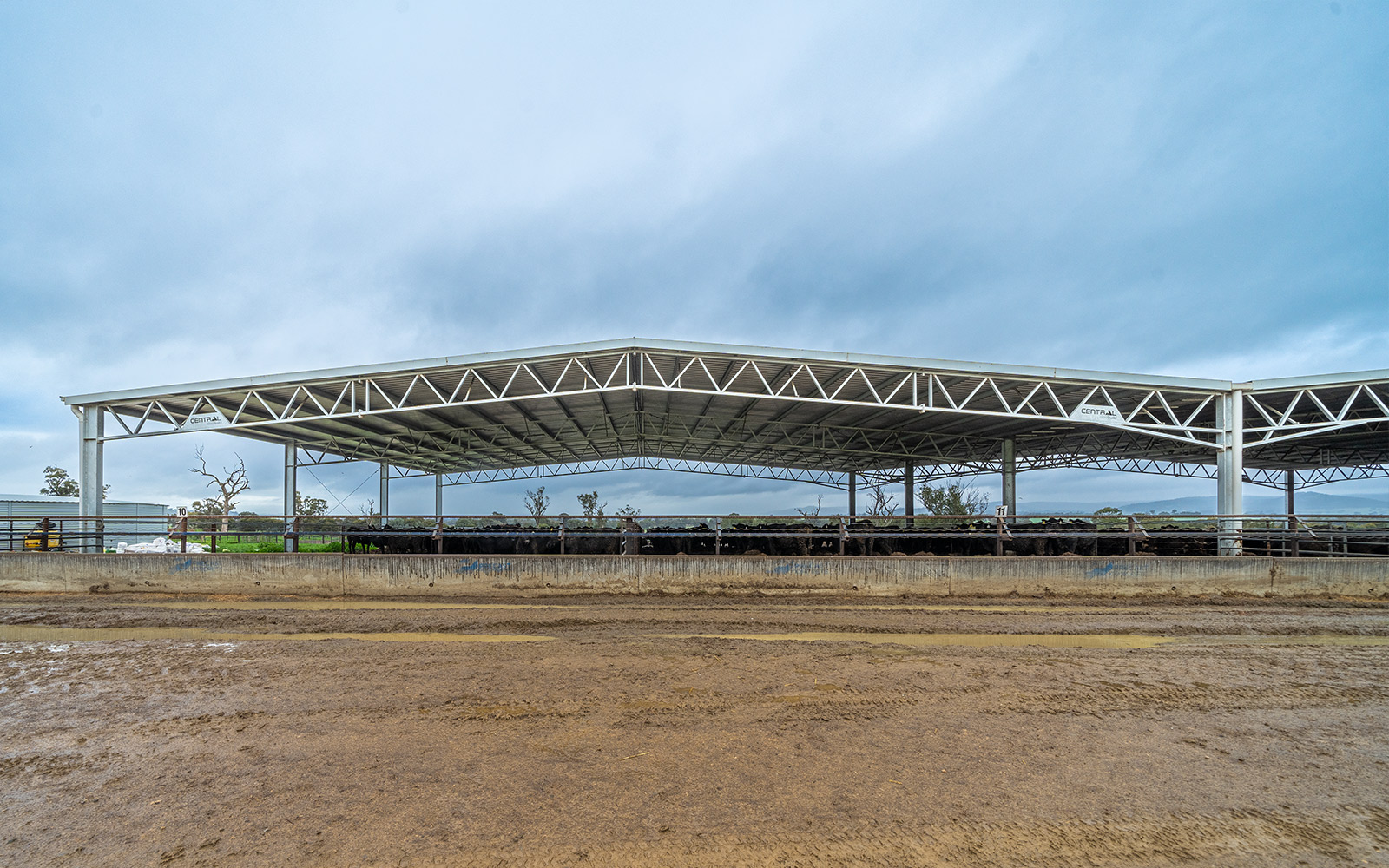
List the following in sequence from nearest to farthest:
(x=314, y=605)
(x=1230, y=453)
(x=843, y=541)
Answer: (x=314, y=605) < (x=843, y=541) < (x=1230, y=453)

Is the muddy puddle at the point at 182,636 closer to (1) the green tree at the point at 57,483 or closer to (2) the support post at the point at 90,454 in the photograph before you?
(2) the support post at the point at 90,454

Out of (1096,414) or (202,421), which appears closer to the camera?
(1096,414)

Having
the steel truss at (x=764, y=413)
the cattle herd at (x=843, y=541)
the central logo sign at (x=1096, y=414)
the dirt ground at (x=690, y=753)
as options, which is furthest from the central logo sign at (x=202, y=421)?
the central logo sign at (x=1096, y=414)

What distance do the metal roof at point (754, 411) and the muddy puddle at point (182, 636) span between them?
9278 mm

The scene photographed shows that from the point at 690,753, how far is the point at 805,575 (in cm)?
750

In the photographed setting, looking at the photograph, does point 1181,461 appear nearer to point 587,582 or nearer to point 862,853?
point 587,582

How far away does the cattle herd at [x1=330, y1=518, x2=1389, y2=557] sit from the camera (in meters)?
12.7

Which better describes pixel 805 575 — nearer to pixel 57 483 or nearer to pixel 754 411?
pixel 754 411

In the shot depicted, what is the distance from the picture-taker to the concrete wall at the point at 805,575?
11.2 metres

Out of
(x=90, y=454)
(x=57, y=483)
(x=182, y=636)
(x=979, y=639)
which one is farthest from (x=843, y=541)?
(x=57, y=483)

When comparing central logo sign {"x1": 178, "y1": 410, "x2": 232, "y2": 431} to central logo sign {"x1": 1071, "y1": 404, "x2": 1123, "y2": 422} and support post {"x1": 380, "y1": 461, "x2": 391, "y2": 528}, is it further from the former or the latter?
central logo sign {"x1": 1071, "y1": 404, "x2": 1123, "y2": 422}

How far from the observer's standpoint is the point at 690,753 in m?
4.03

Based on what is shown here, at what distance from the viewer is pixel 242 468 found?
2936 cm

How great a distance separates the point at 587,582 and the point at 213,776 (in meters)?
7.80
